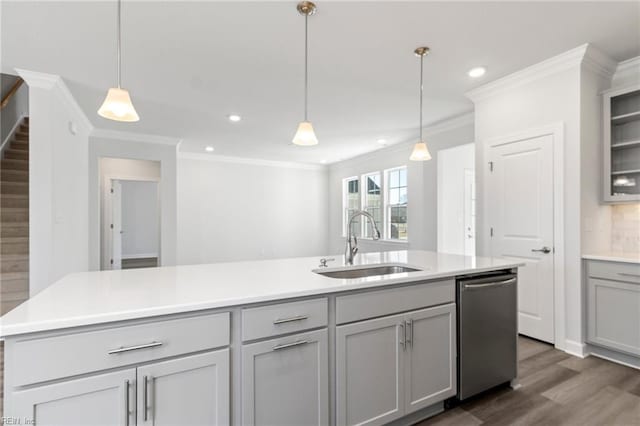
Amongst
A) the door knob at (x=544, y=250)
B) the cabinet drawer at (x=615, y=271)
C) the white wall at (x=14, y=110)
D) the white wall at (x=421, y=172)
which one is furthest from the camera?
the white wall at (x=14, y=110)

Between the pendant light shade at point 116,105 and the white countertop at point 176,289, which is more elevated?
the pendant light shade at point 116,105

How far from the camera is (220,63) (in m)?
3.00

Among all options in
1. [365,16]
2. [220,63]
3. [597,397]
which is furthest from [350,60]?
[597,397]

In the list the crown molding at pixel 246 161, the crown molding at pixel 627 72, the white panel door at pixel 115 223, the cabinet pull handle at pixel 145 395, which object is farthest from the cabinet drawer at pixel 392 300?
the white panel door at pixel 115 223

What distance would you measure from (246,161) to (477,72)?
571cm

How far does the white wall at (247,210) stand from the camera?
7.12 metres

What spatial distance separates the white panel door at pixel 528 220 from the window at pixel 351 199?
14.2ft

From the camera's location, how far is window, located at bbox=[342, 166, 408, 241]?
249 inches

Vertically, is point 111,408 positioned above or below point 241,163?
below

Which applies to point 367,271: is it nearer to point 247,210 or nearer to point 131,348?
point 131,348

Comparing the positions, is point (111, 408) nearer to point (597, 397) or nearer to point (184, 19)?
point (184, 19)

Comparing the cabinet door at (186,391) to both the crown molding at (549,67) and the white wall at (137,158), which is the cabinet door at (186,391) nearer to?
the crown molding at (549,67)

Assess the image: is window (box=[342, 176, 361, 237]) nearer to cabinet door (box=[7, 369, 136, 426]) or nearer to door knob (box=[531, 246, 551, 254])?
door knob (box=[531, 246, 551, 254])

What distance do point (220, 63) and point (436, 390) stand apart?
3.21 m
